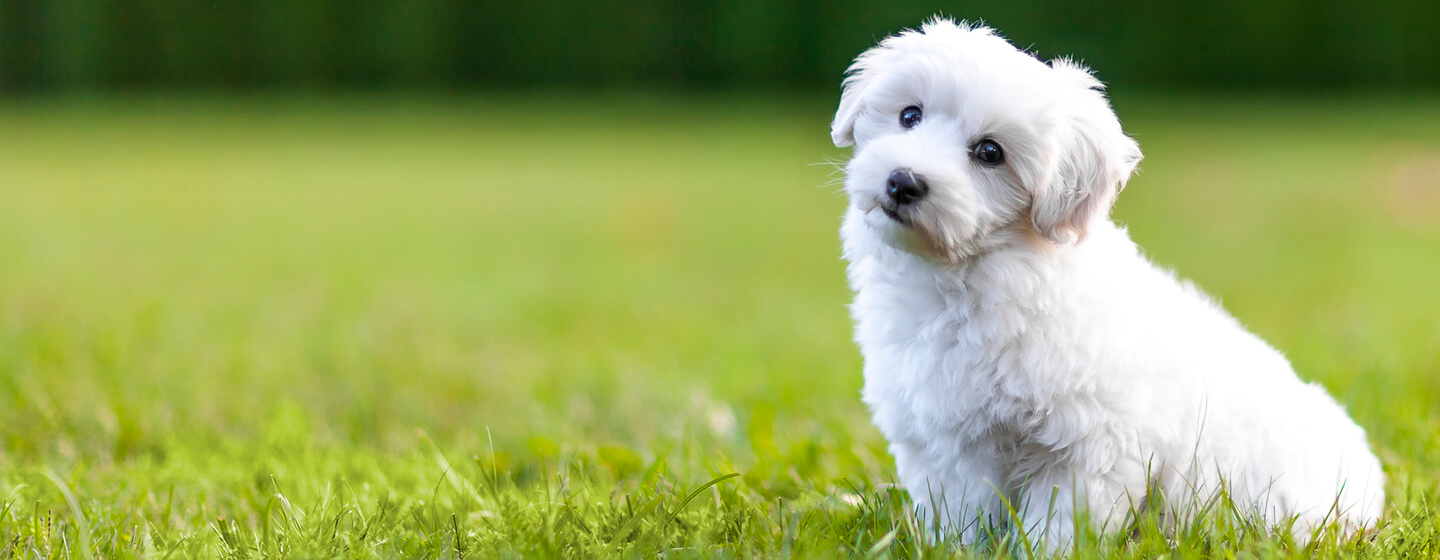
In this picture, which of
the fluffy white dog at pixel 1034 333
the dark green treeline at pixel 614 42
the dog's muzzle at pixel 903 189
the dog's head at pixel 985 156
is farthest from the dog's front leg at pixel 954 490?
the dark green treeline at pixel 614 42

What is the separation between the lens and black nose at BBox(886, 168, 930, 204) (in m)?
2.24

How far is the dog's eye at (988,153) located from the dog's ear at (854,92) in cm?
32

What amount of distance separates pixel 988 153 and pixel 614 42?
22015mm

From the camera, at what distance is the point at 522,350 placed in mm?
5410

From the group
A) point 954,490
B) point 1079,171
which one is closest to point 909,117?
point 1079,171

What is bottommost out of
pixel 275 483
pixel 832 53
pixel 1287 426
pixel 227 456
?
pixel 832 53

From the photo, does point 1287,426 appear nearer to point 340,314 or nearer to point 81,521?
point 81,521

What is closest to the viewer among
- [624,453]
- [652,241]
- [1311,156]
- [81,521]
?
[81,521]

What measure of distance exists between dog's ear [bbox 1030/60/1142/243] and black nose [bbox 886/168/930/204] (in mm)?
281

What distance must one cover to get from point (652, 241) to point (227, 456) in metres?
6.37

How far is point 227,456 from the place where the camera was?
347 centimetres

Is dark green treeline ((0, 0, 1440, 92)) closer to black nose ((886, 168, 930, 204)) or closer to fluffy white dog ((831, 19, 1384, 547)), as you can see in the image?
fluffy white dog ((831, 19, 1384, 547))

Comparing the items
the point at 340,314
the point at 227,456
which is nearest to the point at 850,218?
the point at 227,456

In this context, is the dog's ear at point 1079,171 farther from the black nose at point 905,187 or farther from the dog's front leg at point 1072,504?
the dog's front leg at point 1072,504
